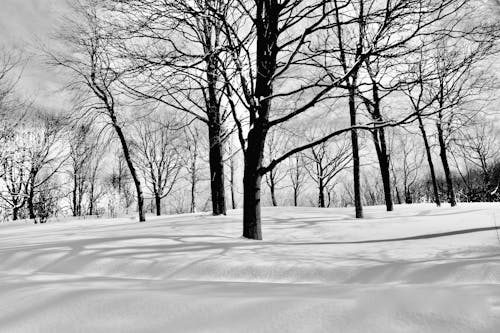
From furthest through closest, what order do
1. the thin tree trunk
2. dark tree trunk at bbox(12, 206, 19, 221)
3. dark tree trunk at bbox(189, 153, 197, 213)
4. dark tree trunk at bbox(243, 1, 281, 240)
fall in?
dark tree trunk at bbox(189, 153, 197, 213) → dark tree trunk at bbox(12, 206, 19, 221) → the thin tree trunk → dark tree trunk at bbox(243, 1, 281, 240)

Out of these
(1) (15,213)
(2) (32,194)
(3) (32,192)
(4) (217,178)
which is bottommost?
(1) (15,213)

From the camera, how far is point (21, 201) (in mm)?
29500

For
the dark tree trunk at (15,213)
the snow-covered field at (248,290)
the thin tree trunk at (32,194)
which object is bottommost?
the snow-covered field at (248,290)

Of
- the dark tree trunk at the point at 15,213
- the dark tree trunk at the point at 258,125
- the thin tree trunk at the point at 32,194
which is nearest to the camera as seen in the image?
the dark tree trunk at the point at 258,125

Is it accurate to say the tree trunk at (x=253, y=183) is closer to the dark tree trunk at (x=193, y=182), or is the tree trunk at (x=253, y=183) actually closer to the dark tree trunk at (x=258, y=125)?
the dark tree trunk at (x=258, y=125)

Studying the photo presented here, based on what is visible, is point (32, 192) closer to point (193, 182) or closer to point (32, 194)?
point (32, 194)

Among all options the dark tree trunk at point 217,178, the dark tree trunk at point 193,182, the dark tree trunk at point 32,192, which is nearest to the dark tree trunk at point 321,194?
the dark tree trunk at point 193,182

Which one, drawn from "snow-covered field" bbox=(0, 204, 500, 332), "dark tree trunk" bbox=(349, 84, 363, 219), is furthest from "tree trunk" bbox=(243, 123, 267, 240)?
"dark tree trunk" bbox=(349, 84, 363, 219)

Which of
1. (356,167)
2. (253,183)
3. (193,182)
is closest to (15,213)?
(193,182)

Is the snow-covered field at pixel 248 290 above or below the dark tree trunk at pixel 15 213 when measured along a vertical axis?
below

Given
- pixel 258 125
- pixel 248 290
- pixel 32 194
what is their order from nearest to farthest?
pixel 248 290 < pixel 258 125 < pixel 32 194

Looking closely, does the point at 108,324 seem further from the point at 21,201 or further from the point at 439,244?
the point at 21,201

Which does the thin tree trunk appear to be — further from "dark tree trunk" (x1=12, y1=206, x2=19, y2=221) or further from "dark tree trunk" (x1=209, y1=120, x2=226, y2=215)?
"dark tree trunk" (x1=209, y1=120, x2=226, y2=215)

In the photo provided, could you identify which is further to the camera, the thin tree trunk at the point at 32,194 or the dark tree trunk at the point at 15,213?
the dark tree trunk at the point at 15,213
